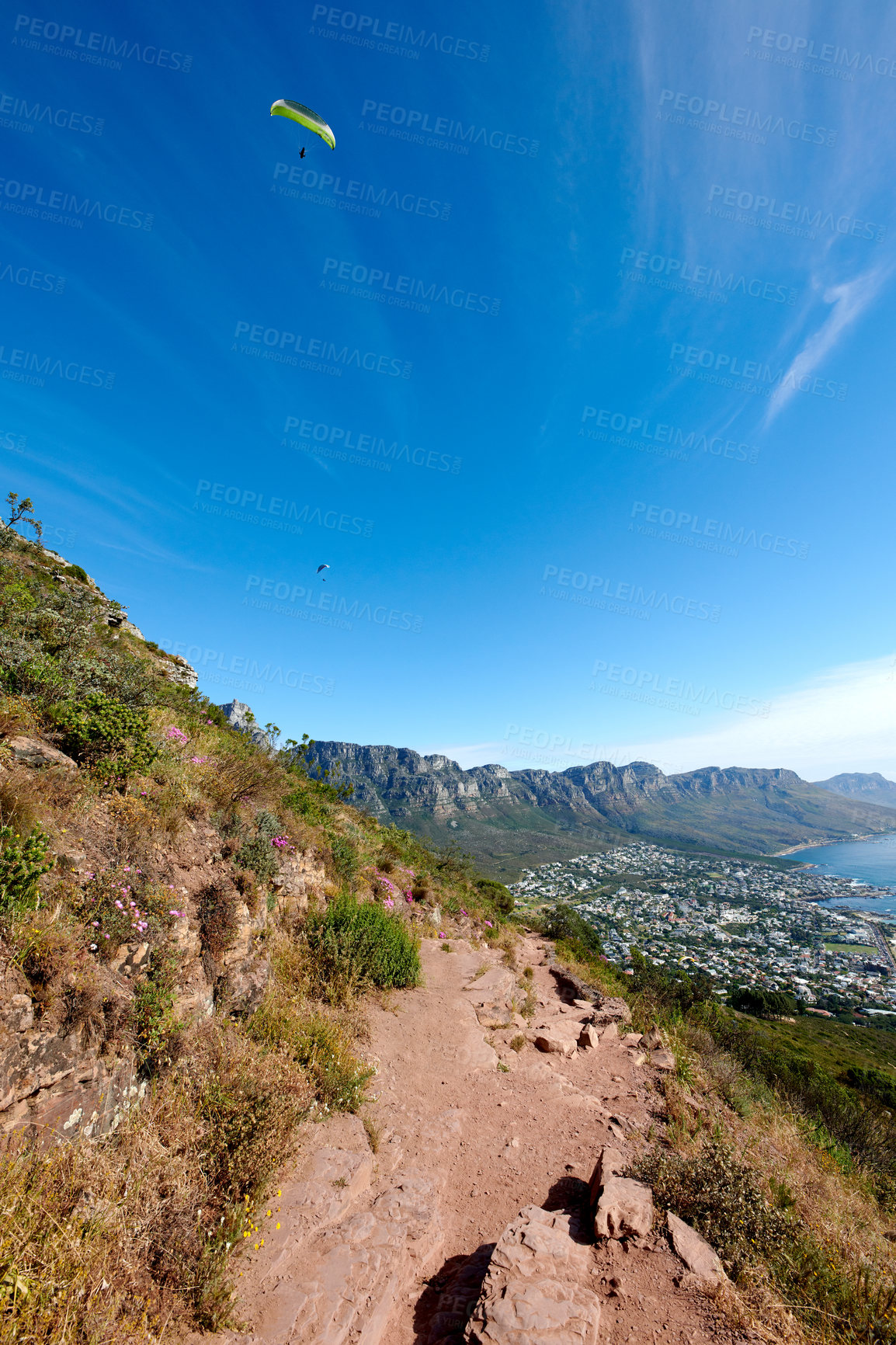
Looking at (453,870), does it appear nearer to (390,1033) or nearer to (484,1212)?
(390,1033)

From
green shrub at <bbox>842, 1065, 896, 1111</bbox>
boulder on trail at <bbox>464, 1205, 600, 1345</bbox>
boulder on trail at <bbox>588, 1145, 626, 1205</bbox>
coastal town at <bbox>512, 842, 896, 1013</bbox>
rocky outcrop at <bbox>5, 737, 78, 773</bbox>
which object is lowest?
coastal town at <bbox>512, 842, 896, 1013</bbox>

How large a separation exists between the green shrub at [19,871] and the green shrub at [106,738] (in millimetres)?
1976

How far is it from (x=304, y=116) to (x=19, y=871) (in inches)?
558

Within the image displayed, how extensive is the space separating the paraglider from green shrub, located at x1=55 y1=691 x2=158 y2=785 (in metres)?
11.9

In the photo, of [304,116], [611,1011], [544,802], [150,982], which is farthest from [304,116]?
[544,802]

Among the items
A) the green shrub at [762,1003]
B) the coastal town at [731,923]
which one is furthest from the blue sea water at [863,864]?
the green shrub at [762,1003]

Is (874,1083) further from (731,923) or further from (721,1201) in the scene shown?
(731,923)

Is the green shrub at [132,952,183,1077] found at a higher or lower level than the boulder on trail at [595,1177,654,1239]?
higher

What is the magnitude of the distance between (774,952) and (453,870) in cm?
5477

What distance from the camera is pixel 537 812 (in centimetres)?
12744

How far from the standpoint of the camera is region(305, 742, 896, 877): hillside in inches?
3615

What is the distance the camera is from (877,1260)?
4.28 metres

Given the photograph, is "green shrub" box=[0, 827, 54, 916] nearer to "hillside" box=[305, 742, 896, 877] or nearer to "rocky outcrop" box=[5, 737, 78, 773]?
"rocky outcrop" box=[5, 737, 78, 773]

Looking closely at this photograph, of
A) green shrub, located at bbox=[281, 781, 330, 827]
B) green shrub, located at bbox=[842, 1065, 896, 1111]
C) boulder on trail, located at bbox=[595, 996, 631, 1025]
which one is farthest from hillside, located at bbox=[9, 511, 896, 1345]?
green shrub, located at bbox=[842, 1065, 896, 1111]
